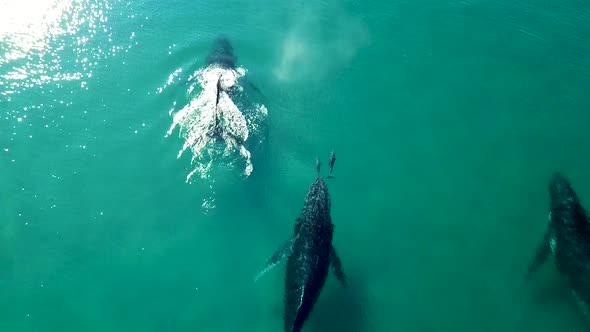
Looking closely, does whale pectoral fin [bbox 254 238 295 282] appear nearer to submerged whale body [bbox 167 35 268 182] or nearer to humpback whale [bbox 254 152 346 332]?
humpback whale [bbox 254 152 346 332]

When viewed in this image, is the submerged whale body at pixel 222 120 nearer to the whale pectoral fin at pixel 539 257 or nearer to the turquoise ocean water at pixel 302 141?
the turquoise ocean water at pixel 302 141

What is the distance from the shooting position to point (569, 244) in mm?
18141

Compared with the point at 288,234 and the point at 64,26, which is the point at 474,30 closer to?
the point at 288,234

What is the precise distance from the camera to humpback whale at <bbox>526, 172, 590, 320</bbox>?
17484 mm

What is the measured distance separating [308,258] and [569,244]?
30.5 ft

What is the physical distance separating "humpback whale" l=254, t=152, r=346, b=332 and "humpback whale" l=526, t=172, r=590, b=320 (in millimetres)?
7413

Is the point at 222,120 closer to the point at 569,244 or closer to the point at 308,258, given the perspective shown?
the point at 308,258

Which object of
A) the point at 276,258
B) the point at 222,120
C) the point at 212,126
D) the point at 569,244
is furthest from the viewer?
the point at 222,120

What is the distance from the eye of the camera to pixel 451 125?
22094 mm

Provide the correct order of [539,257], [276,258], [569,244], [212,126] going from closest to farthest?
1. [276,258]
2. [569,244]
3. [539,257]
4. [212,126]

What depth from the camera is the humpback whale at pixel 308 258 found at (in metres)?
16.3

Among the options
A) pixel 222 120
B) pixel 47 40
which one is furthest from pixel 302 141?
pixel 47 40

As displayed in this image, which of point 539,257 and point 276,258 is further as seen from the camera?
point 539,257

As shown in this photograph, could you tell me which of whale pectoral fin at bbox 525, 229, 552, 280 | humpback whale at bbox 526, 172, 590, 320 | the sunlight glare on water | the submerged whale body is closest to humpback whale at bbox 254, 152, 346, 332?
the submerged whale body
